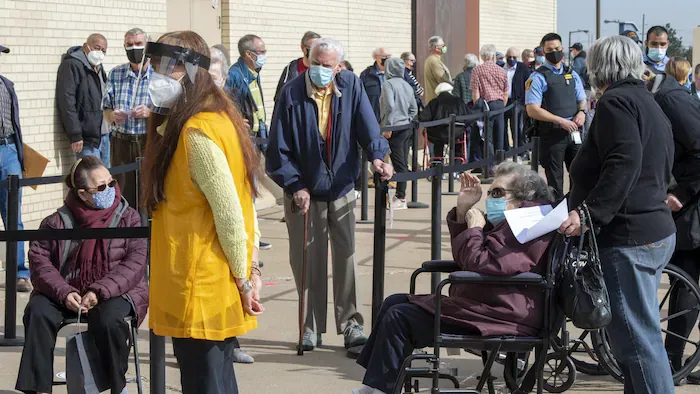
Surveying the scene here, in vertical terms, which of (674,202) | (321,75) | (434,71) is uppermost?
(321,75)

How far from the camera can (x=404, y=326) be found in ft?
16.5

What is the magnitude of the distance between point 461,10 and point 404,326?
1851 cm

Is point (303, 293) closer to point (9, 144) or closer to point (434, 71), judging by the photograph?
point (9, 144)

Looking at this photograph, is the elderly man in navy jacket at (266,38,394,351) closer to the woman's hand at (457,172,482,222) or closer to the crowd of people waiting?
the crowd of people waiting

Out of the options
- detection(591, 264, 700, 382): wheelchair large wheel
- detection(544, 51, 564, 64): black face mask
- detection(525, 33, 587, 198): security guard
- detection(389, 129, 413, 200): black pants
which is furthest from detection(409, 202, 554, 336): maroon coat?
detection(389, 129, 413, 200): black pants

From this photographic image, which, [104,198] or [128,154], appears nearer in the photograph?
[104,198]

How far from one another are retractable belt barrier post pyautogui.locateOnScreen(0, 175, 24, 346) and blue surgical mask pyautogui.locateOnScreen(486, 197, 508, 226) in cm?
313

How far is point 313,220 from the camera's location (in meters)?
6.78

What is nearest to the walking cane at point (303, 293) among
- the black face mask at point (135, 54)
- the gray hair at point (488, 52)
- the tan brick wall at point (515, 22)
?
the black face mask at point (135, 54)

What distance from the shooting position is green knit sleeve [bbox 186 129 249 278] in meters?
3.99

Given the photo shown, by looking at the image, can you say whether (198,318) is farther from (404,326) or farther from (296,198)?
(296,198)

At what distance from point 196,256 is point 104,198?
171 cm

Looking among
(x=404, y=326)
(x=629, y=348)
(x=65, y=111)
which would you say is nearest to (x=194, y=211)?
(x=404, y=326)

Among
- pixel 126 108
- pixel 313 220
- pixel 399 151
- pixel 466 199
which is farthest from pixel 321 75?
pixel 399 151
